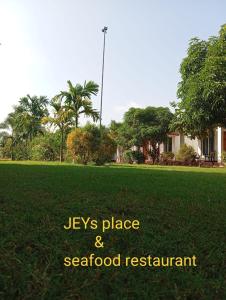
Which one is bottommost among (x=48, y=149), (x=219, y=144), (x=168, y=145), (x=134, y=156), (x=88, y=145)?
(x=134, y=156)

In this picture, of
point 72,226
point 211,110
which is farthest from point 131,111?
point 72,226

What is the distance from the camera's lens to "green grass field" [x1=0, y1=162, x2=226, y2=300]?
2.91 m

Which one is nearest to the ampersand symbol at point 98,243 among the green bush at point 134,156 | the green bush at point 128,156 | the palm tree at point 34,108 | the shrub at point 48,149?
the shrub at point 48,149

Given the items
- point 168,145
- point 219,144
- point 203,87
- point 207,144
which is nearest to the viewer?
point 203,87

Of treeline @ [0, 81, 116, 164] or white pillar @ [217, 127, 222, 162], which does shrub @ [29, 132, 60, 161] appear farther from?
white pillar @ [217, 127, 222, 162]

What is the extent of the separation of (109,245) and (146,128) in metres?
29.8

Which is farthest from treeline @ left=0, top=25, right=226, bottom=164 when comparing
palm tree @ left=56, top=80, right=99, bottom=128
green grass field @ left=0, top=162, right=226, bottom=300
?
green grass field @ left=0, top=162, right=226, bottom=300

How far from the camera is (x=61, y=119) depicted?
29.9 meters

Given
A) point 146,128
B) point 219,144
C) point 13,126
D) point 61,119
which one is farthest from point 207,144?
point 13,126

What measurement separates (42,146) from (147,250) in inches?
1113

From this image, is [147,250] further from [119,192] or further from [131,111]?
[131,111]

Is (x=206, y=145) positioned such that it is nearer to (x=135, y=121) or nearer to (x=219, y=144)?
(x=219, y=144)

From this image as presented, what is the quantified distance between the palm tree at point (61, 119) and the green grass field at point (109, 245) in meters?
23.9

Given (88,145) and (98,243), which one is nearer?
(98,243)
